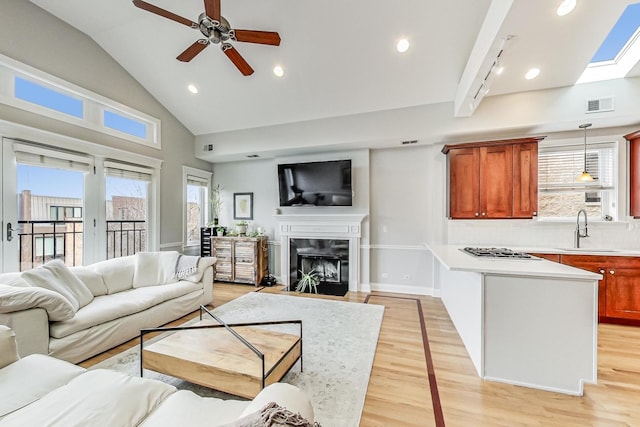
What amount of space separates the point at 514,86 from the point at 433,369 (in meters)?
3.66

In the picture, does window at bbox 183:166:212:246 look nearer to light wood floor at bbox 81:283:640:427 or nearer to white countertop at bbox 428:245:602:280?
light wood floor at bbox 81:283:640:427

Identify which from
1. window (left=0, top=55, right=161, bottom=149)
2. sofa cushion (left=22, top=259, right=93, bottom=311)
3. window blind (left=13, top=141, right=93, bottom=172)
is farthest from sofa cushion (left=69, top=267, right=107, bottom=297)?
window (left=0, top=55, right=161, bottom=149)

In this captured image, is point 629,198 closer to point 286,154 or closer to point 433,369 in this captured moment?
point 433,369

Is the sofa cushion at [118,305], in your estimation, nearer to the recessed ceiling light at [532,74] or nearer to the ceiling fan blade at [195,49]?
the ceiling fan blade at [195,49]

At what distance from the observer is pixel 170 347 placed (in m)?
2.00

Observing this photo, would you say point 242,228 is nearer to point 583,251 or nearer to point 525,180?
point 525,180

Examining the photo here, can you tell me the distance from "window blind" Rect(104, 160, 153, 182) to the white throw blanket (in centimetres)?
167

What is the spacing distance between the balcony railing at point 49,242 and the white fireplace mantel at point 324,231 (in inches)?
120

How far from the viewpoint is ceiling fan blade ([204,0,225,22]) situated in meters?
2.16

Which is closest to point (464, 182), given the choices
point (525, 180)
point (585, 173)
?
point (525, 180)

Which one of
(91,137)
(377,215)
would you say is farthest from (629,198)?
(91,137)

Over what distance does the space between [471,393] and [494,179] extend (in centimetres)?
293

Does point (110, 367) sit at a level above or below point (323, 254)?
below

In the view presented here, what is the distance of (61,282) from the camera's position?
8.54ft
